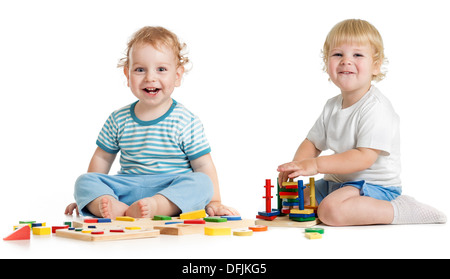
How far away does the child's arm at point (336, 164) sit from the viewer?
8.34 feet

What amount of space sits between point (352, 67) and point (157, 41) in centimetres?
96

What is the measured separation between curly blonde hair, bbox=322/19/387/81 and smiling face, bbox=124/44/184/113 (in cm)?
78

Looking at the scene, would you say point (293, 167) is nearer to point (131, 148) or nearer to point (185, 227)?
point (185, 227)

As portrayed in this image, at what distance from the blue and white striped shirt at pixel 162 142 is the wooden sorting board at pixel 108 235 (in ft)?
2.91

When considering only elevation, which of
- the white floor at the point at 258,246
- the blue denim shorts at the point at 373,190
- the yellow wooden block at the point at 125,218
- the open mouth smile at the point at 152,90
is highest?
the open mouth smile at the point at 152,90

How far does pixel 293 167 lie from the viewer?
254 centimetres

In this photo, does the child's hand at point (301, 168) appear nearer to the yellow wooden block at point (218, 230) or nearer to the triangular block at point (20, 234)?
the yellow wooden block at point (218, 230)

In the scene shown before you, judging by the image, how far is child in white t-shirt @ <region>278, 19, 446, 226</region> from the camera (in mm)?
2535

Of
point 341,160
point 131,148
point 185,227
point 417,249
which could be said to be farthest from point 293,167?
point 131,148

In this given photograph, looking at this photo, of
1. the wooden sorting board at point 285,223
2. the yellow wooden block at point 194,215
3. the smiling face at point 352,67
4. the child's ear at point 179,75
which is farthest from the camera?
the child's ear at point 179,75

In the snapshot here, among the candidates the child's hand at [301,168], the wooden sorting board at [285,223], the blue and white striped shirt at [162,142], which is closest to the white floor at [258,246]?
the wooden sorting board at [285,223]

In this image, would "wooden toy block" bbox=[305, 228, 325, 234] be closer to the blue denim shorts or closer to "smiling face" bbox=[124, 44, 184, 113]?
the blue denim shorts

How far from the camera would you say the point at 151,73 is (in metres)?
3.02

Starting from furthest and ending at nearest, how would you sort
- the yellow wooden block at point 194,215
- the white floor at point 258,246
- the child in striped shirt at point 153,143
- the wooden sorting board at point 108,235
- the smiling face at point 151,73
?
the smiling face at point 151,73 → the child in striped shirt at point 153,143 → the yellow wooden block at point 194,215 → the wooden sorting board at point 108,235 → the white floor at point 258,246
